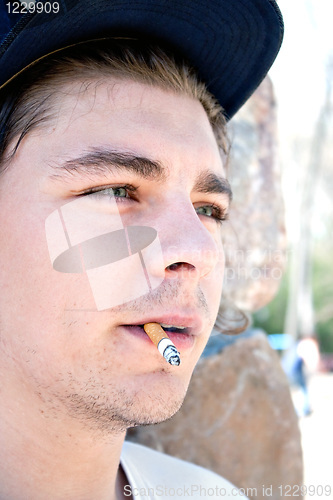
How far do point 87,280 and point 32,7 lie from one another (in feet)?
2.10

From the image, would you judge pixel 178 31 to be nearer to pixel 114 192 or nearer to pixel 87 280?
pixel 114 192

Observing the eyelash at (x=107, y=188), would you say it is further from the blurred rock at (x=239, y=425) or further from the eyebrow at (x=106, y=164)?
the blurred rock at (x=239, y=425)

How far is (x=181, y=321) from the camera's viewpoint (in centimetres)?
115

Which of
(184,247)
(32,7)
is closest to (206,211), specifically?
(184,247)

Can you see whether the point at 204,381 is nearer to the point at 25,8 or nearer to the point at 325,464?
the point at 25,8

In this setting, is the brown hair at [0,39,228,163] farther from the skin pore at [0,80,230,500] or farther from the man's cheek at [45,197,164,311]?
the man's cheek at [45,197,164,311]

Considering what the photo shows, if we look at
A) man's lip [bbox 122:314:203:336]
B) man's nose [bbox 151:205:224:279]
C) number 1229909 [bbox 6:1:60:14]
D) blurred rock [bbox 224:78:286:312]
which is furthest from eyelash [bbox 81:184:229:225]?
blurred rock [bbox 224:78:286:312]

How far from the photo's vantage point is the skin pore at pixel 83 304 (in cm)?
108

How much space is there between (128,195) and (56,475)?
712mm

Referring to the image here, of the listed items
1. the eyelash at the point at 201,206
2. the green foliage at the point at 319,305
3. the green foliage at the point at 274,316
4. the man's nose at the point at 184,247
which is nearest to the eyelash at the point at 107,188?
the eyelash at the point at 201,206

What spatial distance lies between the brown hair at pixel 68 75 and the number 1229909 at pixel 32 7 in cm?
13

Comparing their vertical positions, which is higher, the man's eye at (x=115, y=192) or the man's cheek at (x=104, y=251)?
the man's eye at (x=115, y=192)

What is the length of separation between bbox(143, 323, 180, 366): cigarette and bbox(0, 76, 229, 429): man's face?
3 cm

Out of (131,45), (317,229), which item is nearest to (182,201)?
(131,45)
